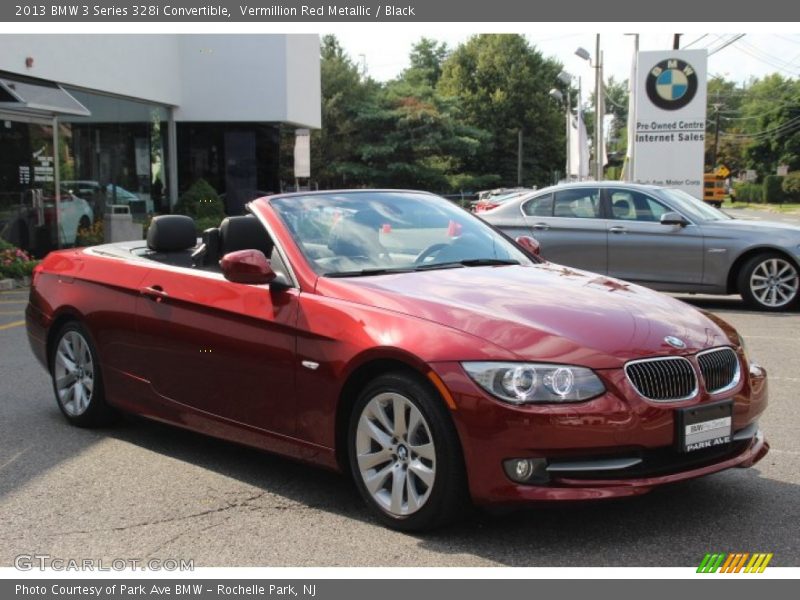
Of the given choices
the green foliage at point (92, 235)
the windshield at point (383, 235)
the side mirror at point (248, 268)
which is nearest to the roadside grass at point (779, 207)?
the green foliage at point (92, 235)

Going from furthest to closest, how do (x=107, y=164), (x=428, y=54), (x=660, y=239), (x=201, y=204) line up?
(x=428, y=54) < (x=201, y=204) < (x=107, y=164) < (x=660, y=239)

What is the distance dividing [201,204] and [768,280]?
1736 centimetres

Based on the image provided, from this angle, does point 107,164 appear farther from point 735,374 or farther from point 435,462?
point 735,374

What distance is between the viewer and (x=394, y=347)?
13.3ft

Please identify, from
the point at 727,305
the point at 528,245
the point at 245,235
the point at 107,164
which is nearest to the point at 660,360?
the point at 528,245

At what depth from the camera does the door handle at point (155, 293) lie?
544 centimetres

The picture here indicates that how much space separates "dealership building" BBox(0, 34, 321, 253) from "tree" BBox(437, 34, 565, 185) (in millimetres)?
47197

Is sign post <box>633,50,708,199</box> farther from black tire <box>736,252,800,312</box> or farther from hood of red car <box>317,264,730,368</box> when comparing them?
hood of red car <box>317,264,730,368</box>

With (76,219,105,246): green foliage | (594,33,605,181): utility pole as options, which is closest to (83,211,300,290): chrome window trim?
(76,219,105,246): green foliage

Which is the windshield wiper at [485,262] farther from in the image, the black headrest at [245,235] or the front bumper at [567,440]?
the front bumper at [567,440]

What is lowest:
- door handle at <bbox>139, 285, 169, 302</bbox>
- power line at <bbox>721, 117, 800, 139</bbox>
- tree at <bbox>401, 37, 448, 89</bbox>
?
door handle at <bbox>139, 285, 169, 302</bbox>

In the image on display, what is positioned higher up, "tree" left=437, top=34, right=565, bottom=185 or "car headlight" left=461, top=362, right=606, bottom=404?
"tree" left=437, top=34, right=565, bottom=185

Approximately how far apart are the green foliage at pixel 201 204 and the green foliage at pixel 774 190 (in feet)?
198

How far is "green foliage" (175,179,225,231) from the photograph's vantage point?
25.2m
